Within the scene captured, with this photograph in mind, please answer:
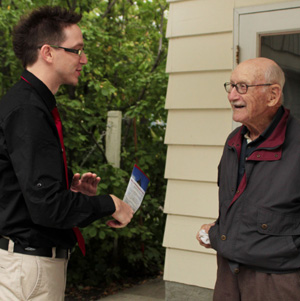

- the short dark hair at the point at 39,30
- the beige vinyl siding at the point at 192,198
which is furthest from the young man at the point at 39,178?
the beige vinyl siding at the point at 192,198

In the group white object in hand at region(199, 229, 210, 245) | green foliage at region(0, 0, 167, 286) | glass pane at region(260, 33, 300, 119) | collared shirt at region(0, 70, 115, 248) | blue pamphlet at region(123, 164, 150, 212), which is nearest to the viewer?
collared shirt at region(0, 70, 115, 248)

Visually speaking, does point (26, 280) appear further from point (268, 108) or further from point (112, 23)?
point (112, 23)

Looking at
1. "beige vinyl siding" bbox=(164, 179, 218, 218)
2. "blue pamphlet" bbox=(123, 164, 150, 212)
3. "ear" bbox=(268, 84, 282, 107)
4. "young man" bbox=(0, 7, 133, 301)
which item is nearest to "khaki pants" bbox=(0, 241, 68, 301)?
"young man" bbox=(0, 7, 133, 301)

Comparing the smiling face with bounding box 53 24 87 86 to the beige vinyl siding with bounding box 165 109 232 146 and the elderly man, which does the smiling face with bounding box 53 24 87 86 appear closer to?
the elderly man

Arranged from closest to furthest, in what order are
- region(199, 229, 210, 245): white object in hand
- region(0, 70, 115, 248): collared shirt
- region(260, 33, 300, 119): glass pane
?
region(0, 70, 115, 248): collared shirt → region(199, 229, 210, 245): white object in hand → region(260, 33, 300, 119): glass pane

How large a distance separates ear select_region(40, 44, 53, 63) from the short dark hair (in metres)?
0.02

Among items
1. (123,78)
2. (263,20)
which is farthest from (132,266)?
(263,20)

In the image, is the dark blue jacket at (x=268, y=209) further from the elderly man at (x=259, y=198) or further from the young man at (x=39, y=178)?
the young man at (x=39, y=178)

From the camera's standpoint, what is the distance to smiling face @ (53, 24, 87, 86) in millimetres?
2207

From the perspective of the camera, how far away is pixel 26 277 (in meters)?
2.07

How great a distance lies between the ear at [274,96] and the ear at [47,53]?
1085 millimetres

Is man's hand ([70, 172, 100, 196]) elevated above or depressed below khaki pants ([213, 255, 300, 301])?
above

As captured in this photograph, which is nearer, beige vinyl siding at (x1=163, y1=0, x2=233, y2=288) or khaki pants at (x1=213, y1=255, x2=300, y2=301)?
khaki pants at (x1=213, y1=255, x2=300, y2=301)

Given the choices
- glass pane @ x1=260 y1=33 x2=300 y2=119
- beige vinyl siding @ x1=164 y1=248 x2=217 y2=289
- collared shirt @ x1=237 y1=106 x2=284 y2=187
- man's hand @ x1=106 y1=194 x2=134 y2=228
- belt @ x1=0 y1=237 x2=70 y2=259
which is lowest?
beige vinyl siding @ x1=164 y1=248 x2=217 y2=289
